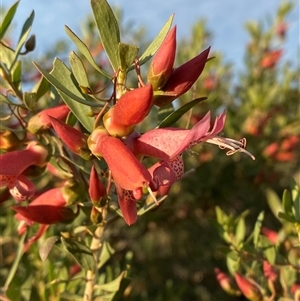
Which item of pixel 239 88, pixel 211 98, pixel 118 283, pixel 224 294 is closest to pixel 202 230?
pixel 224 294

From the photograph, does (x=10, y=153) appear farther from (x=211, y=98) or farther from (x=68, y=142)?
(x=211, y=98)

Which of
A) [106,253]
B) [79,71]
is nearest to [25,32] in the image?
[79,71]

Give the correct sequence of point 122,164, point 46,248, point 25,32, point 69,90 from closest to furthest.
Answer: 1. point 122,164
2. point 69,90
3. point 46,248
4. point 25,32

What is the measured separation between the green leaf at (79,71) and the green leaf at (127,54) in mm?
77

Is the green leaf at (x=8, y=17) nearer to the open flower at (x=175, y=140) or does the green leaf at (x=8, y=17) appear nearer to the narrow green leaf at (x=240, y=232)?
the open flower at (x=175, y=140)

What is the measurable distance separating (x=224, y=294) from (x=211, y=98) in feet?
3.49

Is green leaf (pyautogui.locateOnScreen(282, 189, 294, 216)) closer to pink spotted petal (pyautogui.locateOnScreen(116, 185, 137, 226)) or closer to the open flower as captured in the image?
the open flower

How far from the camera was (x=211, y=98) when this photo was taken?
102 inches

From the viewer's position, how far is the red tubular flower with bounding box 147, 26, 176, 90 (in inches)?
32.4

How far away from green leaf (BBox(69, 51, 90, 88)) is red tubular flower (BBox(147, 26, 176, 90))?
11cm

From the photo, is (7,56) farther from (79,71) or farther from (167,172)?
(167,172)

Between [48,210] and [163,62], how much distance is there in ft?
1.25

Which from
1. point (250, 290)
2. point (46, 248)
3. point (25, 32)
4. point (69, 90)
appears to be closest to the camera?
point (69, 90)

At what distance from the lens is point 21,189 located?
963mm
